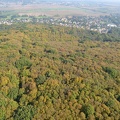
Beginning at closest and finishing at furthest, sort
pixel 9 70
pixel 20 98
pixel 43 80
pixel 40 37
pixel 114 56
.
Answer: pixel 20 98
pixel 43 80
pixel 9 70
pixel 114 56
pixel 40 37

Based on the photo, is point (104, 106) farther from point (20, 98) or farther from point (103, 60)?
point (103, 60)

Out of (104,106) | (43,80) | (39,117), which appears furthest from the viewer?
(43,80)

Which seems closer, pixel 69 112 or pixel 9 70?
pixel 69 112

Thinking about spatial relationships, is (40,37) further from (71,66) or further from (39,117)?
(39,117)

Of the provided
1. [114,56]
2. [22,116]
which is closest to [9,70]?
[22,116]

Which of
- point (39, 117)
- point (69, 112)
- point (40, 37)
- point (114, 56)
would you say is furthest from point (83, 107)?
point (40, 37)

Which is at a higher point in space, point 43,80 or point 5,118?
point 43,80
